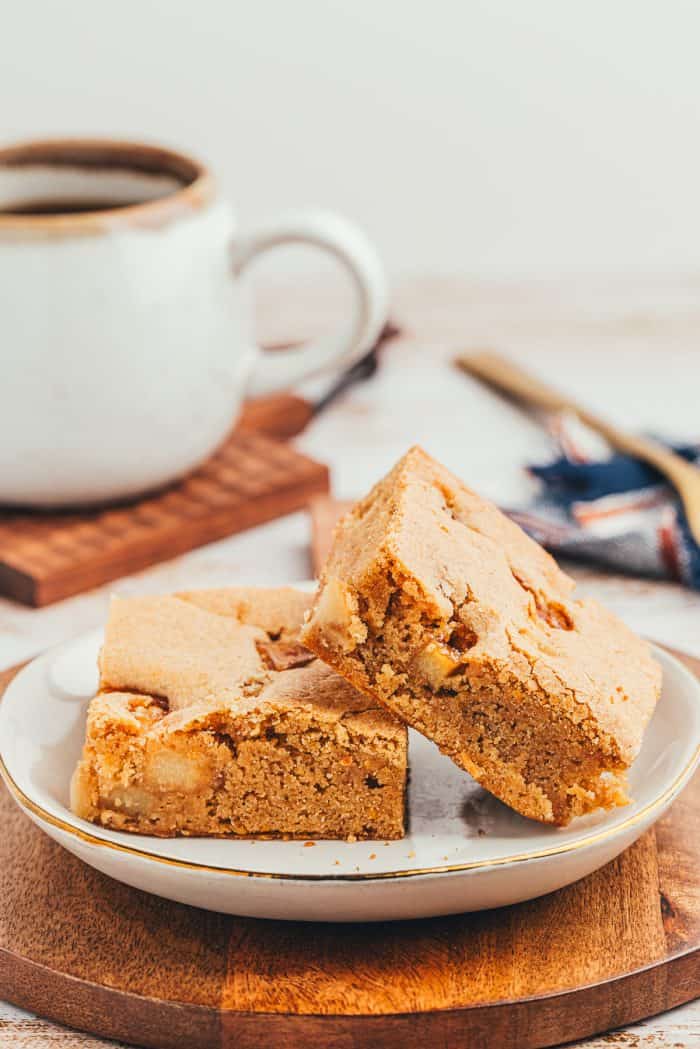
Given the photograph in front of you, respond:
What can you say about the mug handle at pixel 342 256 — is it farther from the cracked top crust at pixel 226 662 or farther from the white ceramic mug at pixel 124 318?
the cracked top crust at pixel 226 662

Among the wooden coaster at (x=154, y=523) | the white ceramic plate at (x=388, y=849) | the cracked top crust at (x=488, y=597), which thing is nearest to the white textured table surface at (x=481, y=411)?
the wooden coaster at (x=154, y=523)

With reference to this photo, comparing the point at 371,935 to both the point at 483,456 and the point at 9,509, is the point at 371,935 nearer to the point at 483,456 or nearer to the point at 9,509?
the point at 9,509

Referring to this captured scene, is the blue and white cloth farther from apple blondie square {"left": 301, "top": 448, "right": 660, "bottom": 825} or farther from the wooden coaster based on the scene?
apple blondie square {"left": 301, "top": 448, "right": 660, "bottom": 825}

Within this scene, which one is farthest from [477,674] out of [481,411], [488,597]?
[481,411]

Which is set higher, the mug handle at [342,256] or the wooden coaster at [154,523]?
the mug handle at [342,256]

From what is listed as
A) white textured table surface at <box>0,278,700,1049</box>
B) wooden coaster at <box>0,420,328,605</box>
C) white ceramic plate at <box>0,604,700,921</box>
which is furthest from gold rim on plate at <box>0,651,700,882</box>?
wooden coaster at <box>0,420,328,605</box>

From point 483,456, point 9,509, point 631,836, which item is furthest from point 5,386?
point 631,836
